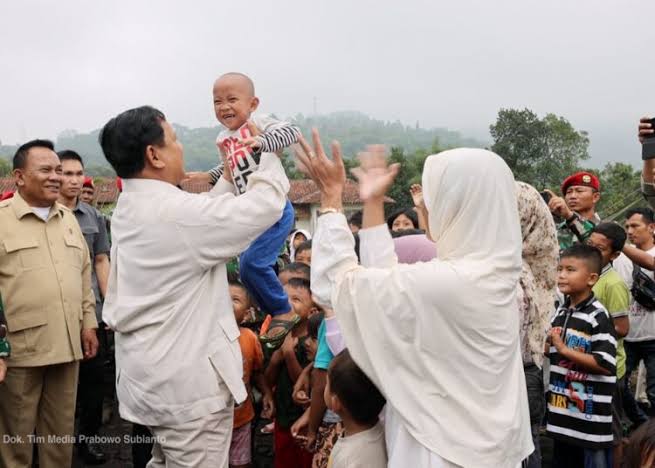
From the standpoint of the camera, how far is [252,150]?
318 centimetres

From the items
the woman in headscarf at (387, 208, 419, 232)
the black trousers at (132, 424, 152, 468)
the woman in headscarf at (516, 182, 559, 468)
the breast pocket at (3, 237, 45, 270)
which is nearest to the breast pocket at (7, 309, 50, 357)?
the breast pocket at (3, 237, 45, 270)

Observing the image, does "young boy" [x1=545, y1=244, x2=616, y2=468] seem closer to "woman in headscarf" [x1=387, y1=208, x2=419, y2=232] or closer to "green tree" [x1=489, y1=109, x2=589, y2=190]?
"woman in headscarf" [x1=387, y1=208, x2=419, y2=232]

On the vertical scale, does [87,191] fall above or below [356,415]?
above

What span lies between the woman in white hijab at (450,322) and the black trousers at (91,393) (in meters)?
3.58

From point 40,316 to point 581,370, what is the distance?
3586 mm

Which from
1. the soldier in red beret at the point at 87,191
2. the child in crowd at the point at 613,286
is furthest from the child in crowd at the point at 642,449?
the soldier in red beret at the point at 87,191

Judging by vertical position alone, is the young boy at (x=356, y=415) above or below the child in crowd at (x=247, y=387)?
above

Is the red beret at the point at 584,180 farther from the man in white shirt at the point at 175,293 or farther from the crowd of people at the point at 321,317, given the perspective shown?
the man in white shirt at the point at 175,293

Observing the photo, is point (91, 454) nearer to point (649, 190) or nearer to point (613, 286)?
point (613, 286)

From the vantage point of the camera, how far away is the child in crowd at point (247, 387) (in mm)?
3826

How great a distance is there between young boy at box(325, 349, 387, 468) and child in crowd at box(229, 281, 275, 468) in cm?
132

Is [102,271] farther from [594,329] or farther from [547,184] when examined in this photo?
[547,184]

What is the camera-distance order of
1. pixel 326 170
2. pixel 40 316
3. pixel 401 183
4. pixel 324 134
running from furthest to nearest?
pixel 324 134
pixel 401 183
pixel 40 316
pixel 326 170

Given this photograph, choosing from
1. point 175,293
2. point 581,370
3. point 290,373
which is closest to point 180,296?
point 175,293
